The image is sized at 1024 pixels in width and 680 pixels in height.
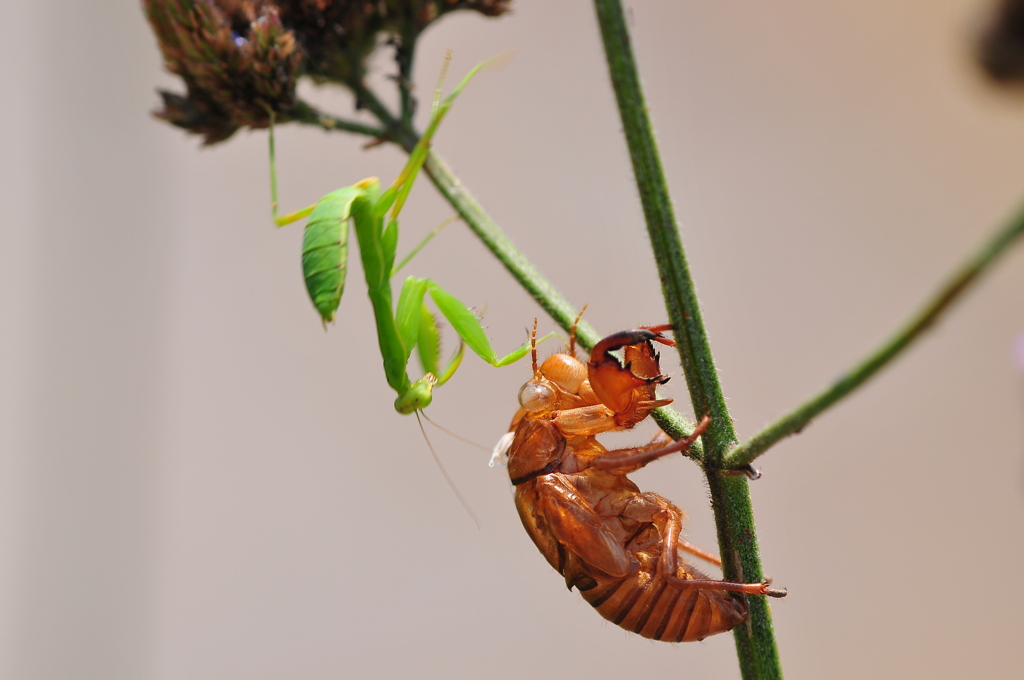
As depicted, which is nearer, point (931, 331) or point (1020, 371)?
point (931, 331)

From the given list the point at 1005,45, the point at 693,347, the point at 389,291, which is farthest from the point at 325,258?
the point at 1005,45

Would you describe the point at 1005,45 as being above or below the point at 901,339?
above

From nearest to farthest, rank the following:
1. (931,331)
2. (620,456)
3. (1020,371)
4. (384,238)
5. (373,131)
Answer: (931,331)
(1020,371)
(620,456)
(373,131)
(384,238)

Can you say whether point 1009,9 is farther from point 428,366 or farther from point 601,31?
point 428,366

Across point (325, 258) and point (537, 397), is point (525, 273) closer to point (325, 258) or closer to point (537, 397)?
point (537, 397)

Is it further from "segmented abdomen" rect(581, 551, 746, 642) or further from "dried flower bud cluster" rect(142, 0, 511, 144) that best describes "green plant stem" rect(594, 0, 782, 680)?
"dried flower bud cluster" rect(142, 0, 511, 144)

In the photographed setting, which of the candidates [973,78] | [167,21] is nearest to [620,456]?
[973,78]
